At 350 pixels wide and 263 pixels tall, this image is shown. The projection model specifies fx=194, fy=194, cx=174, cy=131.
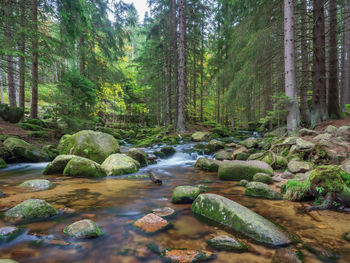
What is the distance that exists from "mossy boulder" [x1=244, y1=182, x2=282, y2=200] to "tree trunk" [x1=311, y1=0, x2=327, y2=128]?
5990mm

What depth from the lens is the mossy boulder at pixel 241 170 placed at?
5.15 meters

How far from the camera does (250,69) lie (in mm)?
9625

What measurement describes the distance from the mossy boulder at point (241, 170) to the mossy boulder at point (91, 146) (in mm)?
4420

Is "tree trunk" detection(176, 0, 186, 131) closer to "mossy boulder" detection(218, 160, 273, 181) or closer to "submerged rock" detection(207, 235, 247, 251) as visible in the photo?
"mossy boulder" detection(218, 160, 273, 181)

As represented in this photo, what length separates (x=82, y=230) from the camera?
2.38 metres

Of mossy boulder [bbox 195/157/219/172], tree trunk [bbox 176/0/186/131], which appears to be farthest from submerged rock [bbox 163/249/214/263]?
tree trunk [bbox 176/0/186/131]

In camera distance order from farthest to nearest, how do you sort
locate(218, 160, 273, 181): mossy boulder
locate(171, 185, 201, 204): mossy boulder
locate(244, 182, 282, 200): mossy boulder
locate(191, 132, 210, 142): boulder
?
locate(191, 132, 210, 142): boulder
locate(218, 160, 273, 181): mossy boulder
locate(244, 182, 282, 200): mossy boulder
locate(171, 185, 201, 204): mossy boulder

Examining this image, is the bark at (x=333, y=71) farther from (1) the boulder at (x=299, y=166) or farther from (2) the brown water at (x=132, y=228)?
(2) the brown water at (x=132, y=228)

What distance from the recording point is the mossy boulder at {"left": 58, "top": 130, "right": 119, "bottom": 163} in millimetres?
7188

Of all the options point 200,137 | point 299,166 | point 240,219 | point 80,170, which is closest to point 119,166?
point 80,170

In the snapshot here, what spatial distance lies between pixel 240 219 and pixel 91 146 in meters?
6.26

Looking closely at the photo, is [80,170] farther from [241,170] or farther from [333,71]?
[333,71]

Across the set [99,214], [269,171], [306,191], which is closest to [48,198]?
[99,214]

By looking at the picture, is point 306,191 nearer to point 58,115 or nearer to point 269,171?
point 269,171
